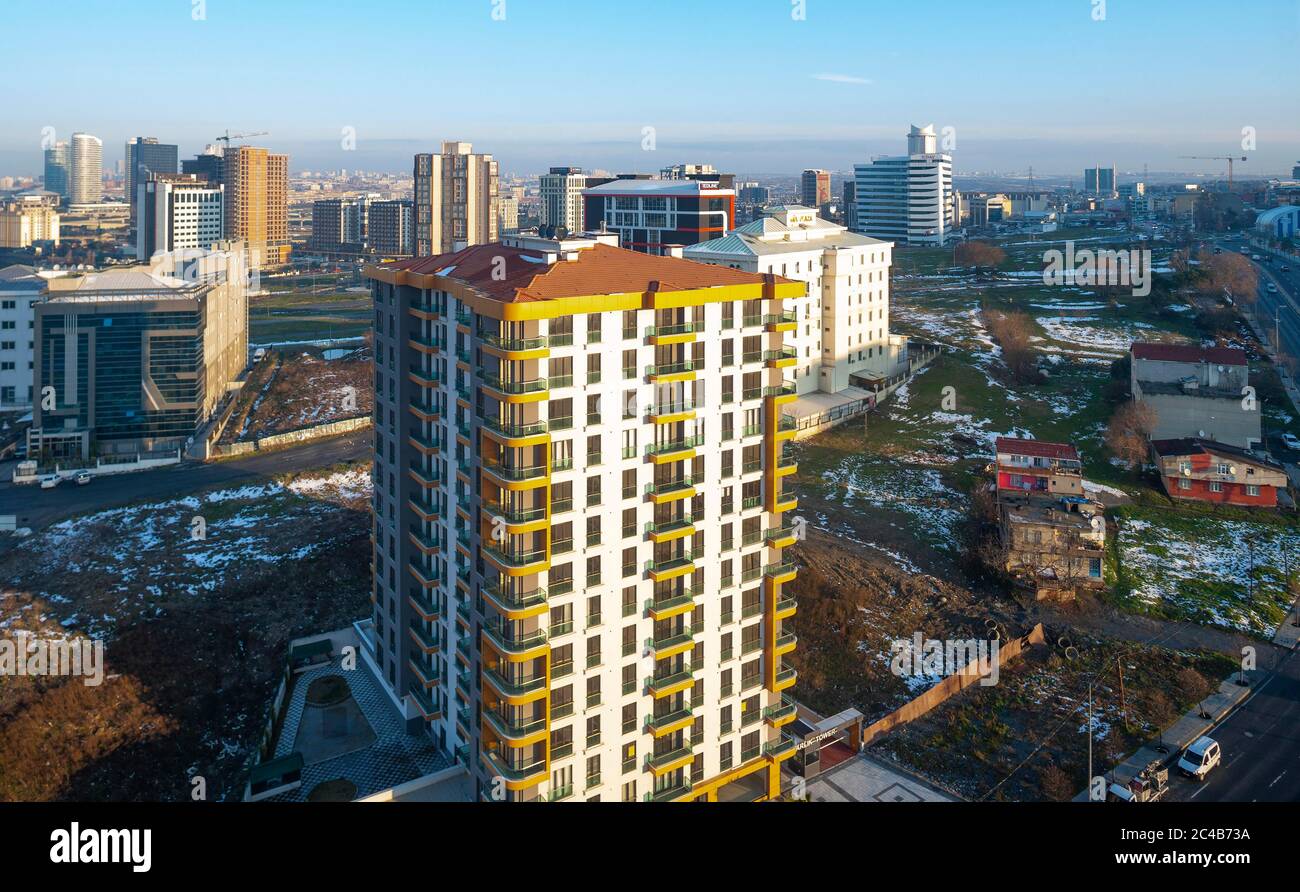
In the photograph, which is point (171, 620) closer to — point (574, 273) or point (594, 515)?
point (594, 515)

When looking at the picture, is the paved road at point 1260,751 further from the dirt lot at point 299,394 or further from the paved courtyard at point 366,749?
the dirt lot at point 299,394

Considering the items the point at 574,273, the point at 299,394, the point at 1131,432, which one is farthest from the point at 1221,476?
the point at 299,394

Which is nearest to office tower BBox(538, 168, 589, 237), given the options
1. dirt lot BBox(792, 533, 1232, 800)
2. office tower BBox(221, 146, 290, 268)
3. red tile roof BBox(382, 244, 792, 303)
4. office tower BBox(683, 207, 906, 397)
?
office tower BBox(221, 146, 290, 268)

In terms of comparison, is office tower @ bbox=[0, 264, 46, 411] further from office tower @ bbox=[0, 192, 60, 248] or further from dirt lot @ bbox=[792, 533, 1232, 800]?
office tower @ bbox=[0, 192, 60, 248]

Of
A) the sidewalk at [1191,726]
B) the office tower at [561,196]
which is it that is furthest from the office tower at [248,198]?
the sidewalk at [1191,726]
